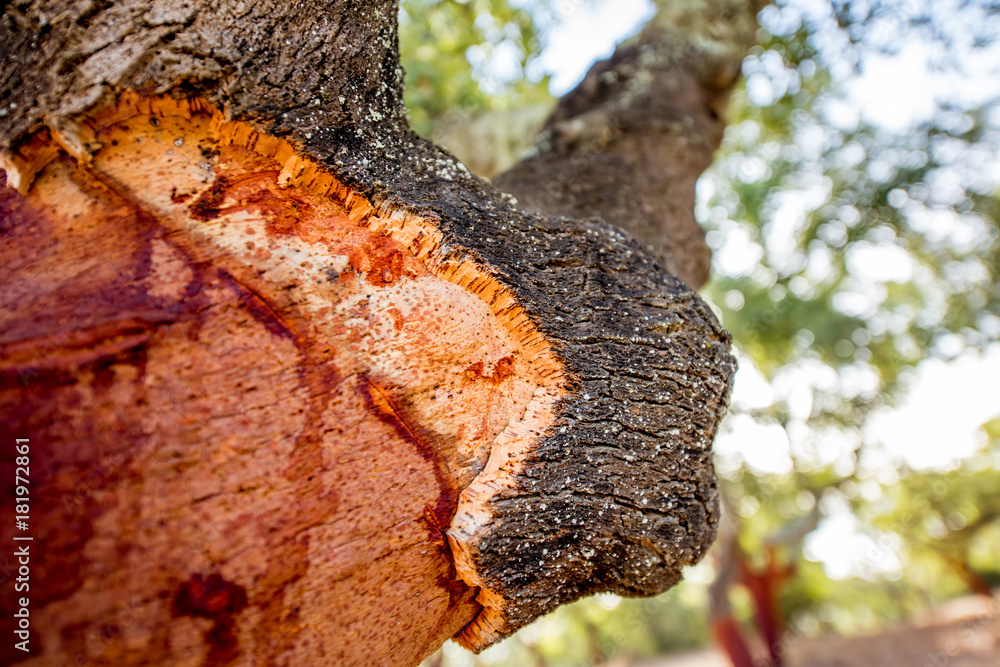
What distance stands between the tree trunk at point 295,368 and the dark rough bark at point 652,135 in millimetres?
955

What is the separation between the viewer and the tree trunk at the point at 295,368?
1213 millimetres

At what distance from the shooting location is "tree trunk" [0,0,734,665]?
3.98 feet

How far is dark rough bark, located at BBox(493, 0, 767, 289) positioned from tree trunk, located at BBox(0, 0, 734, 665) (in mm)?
955

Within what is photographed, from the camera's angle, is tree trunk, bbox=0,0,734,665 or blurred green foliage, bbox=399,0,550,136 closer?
tree trunk, bbox=0,0,734,665

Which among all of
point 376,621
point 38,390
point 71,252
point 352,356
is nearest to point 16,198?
point 71,252

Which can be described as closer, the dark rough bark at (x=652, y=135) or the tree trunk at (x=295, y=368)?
the tree trunk at (x=295, y=368)

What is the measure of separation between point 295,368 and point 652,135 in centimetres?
253

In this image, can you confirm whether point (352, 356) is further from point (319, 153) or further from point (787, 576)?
point (787, 576)

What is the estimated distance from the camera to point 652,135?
10.4ft

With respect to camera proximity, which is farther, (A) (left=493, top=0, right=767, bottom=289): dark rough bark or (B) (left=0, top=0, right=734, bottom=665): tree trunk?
(A) (left=493, top=0, right=767, bottom=289): dark rough bark

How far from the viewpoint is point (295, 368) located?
1423mm

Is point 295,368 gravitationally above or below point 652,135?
below

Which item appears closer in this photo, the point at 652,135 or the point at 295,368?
the point at 295,368

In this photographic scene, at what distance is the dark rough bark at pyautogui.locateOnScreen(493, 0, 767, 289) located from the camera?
2820 millimetres
